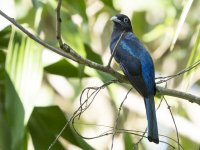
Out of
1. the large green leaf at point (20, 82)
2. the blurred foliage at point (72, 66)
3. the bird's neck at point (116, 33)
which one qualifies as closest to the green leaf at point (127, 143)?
the blurred foliage at point (72, 66)

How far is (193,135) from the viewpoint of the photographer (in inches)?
251

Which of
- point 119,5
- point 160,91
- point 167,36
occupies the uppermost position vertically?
point 160,91

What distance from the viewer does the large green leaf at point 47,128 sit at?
14.0ft

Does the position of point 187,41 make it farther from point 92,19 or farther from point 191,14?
point 92,19

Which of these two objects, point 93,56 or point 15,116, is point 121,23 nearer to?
point 93,56

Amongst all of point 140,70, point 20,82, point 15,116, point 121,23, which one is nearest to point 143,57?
point 140,70

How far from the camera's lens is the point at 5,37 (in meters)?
4.58

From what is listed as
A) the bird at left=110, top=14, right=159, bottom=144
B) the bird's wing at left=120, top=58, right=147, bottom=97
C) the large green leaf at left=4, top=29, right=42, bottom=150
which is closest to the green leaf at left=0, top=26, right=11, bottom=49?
the large green leaf at left=4, top=29, right=42, bottom=150

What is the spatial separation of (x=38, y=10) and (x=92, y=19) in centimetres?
336

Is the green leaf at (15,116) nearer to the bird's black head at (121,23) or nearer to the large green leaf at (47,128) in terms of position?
the large green leaf at (47,128)

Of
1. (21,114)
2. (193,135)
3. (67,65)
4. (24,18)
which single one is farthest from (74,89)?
(21,114)

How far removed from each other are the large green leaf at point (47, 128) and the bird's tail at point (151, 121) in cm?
65

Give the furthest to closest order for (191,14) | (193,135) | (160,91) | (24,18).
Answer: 1. (191,14)
2. (24,18)
3. (193,135)
4. (160,91)

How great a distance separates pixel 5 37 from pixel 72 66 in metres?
0.56
